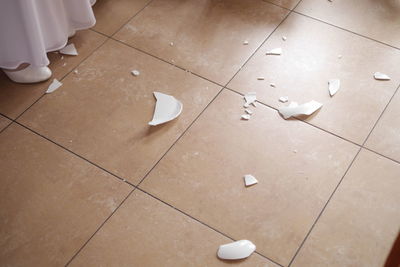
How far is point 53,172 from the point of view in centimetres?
132

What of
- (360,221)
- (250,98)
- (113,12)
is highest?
(113,12)

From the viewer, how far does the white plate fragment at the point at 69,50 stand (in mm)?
1640

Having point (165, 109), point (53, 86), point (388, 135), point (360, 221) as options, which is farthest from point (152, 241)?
point (388, 135)

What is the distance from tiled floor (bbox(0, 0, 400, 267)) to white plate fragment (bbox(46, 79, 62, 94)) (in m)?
0.02

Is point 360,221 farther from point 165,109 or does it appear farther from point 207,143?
point 165,109

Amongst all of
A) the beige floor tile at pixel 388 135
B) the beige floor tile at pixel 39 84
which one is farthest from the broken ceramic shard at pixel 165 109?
the beige floor tile at pixel 388 135

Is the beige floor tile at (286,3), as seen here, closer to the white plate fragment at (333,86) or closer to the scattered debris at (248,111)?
the white plate fragment at (333,86)

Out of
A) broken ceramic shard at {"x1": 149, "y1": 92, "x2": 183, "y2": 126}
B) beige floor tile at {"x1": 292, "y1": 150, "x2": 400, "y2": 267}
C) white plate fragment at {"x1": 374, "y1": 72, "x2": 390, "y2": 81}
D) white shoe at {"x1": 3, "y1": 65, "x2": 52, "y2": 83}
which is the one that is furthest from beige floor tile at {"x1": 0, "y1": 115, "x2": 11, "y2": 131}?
Result: white plate fragment at {"x1": 374, "y1": 72, "x2": 390, "y2": 81}

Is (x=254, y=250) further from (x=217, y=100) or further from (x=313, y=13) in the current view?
(x=313, y=13)

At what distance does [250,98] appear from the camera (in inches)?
58.8

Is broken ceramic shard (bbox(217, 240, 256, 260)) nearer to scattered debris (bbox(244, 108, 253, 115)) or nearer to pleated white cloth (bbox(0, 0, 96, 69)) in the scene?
scattered debris (bbox(244, 108, 253, 115))

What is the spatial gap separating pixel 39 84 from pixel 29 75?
0.04 metres

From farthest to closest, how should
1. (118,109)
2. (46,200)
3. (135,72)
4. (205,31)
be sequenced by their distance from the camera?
(205,31), (135,72), (118,109), (46,200)

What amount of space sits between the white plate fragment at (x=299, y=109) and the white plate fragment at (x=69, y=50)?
0.77m
